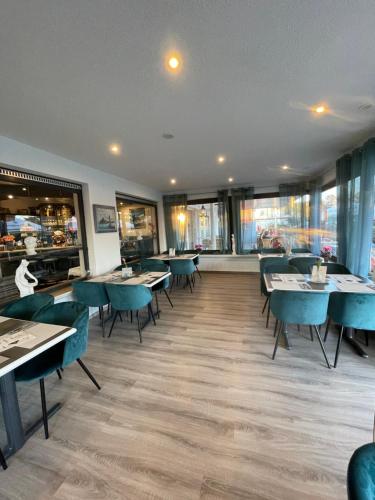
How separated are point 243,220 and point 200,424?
536 cm

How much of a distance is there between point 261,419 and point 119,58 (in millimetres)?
2806

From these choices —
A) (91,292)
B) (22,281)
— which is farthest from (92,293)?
(22,281)

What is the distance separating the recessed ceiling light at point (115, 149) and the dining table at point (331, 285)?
2722 mm

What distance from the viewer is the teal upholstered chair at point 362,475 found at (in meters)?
0.62

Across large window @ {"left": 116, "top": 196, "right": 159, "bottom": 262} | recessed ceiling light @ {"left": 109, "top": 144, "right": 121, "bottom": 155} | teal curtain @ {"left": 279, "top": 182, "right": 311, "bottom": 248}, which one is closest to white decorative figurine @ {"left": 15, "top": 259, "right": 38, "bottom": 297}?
recessed ceiling light @ {"left": 109, "top": 144, "right": 121, "bottom": 155}

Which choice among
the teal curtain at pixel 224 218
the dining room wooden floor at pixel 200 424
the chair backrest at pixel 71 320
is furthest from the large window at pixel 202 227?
the chair backrest at pixel 71 320

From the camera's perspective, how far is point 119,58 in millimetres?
1452

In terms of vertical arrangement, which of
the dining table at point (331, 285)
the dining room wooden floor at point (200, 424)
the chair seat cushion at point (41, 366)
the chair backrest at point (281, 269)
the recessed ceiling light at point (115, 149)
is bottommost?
the dining room wooden floor at point (200, 424)

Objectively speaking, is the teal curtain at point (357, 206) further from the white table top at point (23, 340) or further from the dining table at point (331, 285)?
the white table top at point (23, 340)

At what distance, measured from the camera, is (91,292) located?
304 centimetres

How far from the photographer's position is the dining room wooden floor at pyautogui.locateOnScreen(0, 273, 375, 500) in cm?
127

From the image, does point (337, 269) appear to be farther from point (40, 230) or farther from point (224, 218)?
point (40, 230)

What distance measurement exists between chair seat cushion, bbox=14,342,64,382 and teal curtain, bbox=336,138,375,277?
3841 millimetres

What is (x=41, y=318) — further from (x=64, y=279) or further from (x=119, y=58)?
(x=119, y=58)
